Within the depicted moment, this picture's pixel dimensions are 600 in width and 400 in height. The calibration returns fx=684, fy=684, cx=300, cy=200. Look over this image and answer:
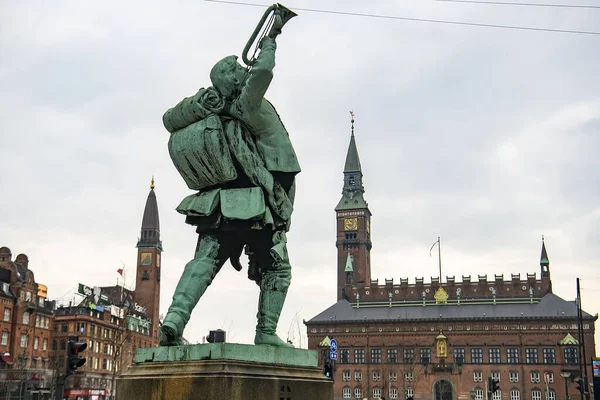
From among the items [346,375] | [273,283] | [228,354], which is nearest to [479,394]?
[346,375]

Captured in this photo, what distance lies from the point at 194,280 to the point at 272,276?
72cm

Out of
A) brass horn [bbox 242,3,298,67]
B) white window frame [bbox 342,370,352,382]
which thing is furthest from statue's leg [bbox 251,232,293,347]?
white window frame [bbox 342,370,352,382]

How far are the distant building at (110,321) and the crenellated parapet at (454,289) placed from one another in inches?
1188

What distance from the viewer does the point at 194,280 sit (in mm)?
5383

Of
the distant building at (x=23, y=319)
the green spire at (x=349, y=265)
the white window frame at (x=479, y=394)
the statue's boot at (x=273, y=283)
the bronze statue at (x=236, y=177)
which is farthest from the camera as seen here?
the green spire at (x=349, y=265)

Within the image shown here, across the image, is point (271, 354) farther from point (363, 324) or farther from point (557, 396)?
point (363, 324)

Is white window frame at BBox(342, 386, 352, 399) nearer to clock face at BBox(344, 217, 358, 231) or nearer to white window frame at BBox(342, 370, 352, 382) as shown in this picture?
white window frame at BBox(342, 370, 352, 382)

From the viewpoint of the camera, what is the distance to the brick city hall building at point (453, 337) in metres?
84.8

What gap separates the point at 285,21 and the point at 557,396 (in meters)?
85.2

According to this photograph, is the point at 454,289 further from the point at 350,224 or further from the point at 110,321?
the point at 110,321

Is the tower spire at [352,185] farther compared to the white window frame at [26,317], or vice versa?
the tower spire at [352,185]

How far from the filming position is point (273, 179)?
5.85 m

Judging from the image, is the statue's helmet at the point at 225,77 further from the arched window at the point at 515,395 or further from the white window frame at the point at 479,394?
the white window frame at the point at 479,394

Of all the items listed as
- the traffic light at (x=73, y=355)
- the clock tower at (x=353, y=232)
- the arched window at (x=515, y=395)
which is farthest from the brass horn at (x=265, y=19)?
the clock tower at (x=353, y=232)
